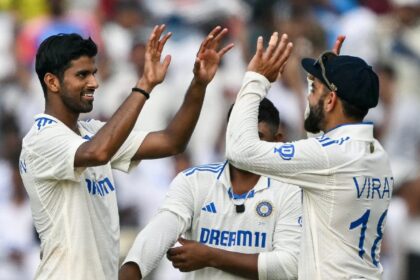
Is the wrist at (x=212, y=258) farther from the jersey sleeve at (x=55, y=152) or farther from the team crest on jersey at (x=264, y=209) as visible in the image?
the jersey sleeve at (x=55, y=152)

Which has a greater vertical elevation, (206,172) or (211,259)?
(206,172)

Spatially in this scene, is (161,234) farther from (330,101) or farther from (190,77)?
(190,77)

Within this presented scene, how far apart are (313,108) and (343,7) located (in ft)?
21.7

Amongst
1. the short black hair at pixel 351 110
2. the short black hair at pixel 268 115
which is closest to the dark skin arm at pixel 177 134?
the short black hair at pixel 268 115

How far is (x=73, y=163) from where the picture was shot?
263 inches

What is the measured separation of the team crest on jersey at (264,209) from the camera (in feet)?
24.6

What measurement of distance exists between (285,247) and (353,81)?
1.22m

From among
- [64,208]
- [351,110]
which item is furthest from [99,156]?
[351,110]

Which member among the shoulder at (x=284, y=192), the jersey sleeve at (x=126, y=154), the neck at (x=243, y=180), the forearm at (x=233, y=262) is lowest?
the forearm at (x=233, y=262)

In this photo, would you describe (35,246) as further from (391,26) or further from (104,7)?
(391,26)

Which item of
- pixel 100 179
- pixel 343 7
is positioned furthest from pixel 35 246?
pixel 100 179

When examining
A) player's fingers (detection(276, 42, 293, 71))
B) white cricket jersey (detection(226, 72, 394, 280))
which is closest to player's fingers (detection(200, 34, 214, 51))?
player's fingers (detection(276, 42, 293, 71))

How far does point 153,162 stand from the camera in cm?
1245

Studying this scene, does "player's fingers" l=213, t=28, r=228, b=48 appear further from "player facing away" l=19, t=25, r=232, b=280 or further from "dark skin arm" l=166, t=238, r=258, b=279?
"dark skin arm" l=166, t=238, r=258, b=279
